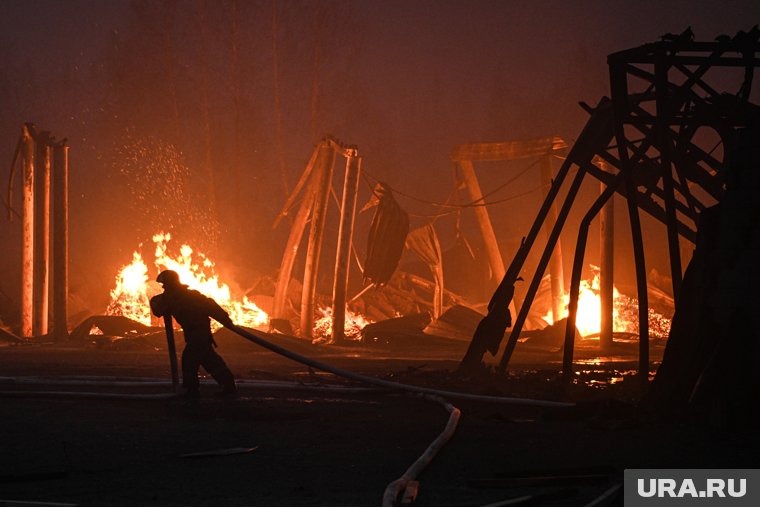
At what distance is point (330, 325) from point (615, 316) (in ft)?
26.3

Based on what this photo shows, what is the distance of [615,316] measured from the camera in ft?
94.1

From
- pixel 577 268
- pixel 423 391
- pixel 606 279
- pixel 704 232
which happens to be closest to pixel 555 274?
pixel 606 279

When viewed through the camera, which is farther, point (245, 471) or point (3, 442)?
point (3, 442)

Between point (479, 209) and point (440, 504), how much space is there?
21.9 m

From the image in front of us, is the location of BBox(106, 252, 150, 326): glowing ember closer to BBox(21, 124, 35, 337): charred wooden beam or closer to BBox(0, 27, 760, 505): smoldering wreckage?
BBox(0, 27, 760, 505): smoldering wreckage

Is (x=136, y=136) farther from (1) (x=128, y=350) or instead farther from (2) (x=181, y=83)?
(1) (x=128, y=350)

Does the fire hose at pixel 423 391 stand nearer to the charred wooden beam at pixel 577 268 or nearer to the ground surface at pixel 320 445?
the ground surface at pixel 320 445

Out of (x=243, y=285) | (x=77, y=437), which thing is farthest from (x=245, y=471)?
(x=243, y=285)

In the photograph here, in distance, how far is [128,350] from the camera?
2052 cm

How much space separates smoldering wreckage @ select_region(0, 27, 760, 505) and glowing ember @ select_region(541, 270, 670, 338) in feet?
0.18

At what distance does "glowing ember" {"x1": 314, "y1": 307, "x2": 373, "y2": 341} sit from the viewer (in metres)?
26.4

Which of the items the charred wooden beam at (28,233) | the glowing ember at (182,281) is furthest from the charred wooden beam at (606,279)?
the charred wooden beam at (28,233)

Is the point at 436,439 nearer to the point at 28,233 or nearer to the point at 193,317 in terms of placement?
the point at 193,317

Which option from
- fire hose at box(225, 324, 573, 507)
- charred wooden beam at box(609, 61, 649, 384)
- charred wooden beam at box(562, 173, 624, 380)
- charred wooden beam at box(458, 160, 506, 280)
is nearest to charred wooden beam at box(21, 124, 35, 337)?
charred wooden beam at box(458, 160, 506, 280)
